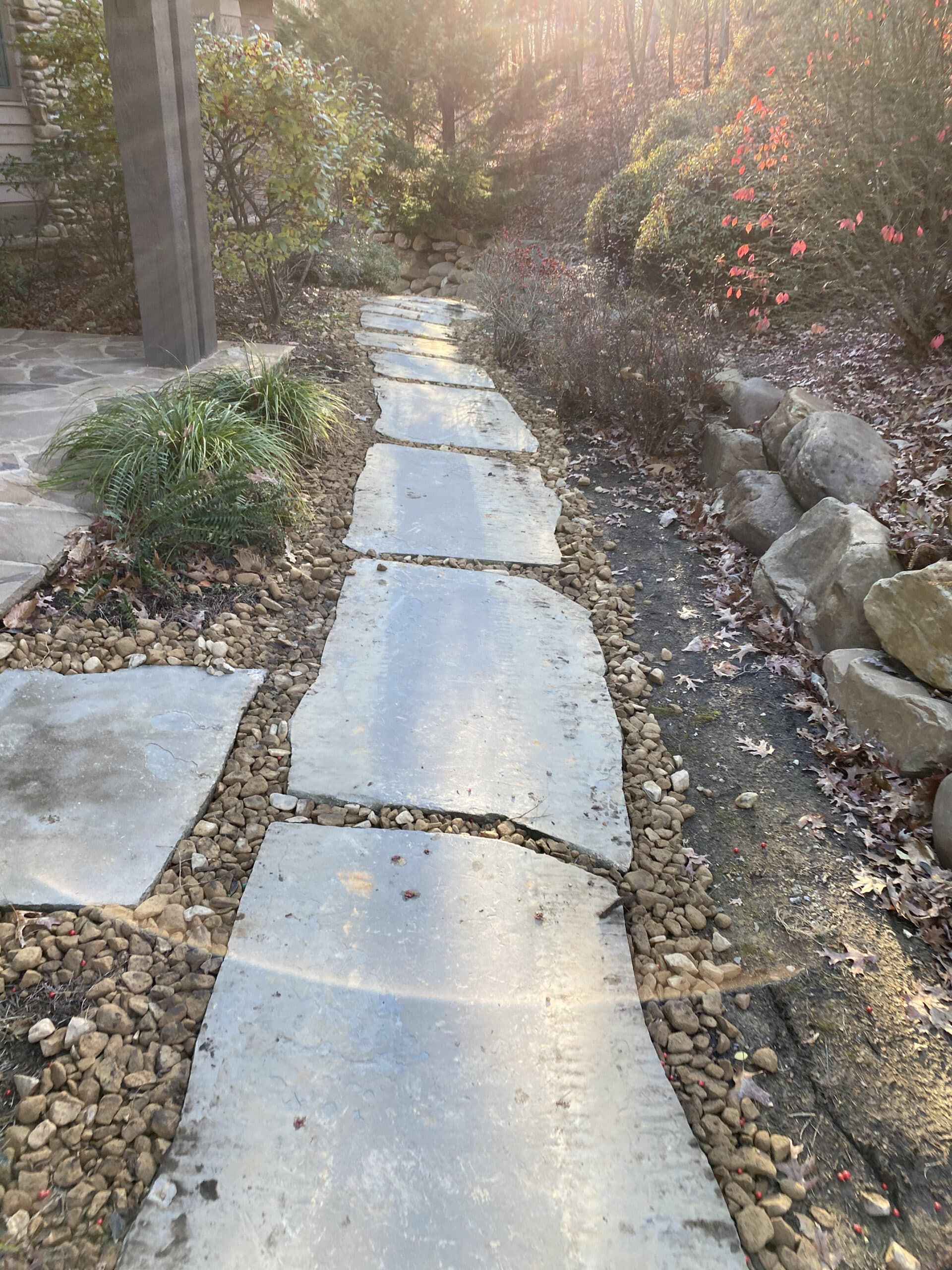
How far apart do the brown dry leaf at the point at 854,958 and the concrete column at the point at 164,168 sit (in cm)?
425

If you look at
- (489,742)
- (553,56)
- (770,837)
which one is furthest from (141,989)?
(553,56)

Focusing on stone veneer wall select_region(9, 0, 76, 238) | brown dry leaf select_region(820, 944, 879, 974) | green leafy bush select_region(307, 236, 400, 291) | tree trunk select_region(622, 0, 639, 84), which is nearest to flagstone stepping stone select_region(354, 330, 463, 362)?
green leafy bush select_region(307, 236, 400, 291)

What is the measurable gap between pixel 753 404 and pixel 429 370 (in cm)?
248

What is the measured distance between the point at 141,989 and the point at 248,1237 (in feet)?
1.68

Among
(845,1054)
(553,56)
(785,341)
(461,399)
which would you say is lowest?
(845,1054)

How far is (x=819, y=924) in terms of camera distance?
1841 mm

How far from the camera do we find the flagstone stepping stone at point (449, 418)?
447 cm

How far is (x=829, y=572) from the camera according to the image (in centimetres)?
286

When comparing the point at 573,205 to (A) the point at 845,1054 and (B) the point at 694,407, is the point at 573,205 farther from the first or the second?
(A) the point at 845,1054

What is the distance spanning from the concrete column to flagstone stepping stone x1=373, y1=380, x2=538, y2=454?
3.88 feet

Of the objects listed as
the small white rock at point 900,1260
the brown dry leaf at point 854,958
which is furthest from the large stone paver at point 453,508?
the small white rock at point 900,1260

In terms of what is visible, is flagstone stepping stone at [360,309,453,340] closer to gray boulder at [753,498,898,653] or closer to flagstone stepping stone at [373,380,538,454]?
flagstone stepping stone at [373,380,538,454]

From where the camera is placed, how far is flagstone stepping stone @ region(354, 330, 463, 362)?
6176 mm

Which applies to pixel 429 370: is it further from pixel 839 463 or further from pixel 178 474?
pixel 839 463
